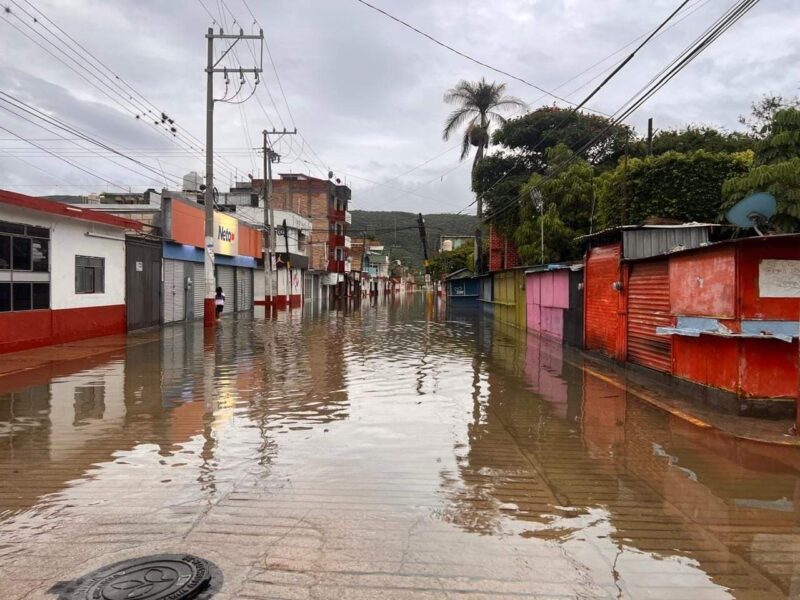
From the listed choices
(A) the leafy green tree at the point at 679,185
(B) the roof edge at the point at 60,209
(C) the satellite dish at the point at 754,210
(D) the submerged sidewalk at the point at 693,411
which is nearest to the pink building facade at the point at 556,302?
(A) the leafy green tree at the point at 679,185

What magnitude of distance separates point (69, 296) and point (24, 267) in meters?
2.00

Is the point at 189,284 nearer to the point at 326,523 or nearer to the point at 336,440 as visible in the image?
the point at 336,440

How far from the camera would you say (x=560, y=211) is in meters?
27.9

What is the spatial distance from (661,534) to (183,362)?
1101cm

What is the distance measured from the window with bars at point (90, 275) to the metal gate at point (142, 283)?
1578mm

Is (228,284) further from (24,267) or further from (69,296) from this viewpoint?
(24,267)

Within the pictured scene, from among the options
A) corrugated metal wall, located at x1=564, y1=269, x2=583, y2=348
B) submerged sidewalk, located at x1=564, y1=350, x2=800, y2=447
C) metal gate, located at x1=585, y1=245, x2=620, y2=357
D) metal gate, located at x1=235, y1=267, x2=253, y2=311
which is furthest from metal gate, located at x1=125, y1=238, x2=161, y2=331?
submerged sidewalk, located at x1=564, y1=350, x2=800, y2=447

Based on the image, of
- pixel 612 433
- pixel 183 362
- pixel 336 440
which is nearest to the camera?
pixel 336 440

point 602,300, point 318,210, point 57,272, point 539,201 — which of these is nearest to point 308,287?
point 318,210

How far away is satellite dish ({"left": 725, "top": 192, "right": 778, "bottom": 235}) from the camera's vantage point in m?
9.48

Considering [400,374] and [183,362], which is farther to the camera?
[183,362]

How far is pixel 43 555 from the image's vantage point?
3.84 m

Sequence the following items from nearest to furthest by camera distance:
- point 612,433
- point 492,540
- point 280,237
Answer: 1. point 492,540
2. point 612,433
3. point 280,237

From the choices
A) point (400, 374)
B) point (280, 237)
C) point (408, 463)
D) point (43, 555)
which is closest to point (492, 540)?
point (408, 463)
